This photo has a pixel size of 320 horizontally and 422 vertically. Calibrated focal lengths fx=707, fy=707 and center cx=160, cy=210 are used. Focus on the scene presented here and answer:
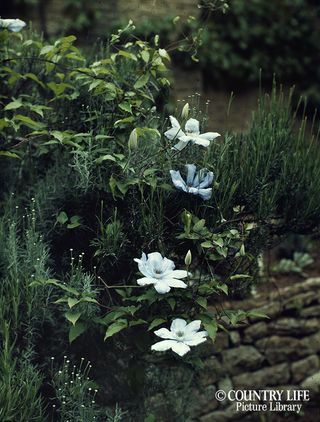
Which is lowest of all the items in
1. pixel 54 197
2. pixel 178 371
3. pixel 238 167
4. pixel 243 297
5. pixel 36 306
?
pixel 243 297

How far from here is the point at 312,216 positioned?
3.01 meters

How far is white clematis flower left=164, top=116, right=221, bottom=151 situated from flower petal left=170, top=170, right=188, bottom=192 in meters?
0.11

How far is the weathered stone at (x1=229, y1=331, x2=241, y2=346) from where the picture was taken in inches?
166

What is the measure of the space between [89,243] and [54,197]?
0.24 meters

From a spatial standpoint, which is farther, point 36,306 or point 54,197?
point 54,197

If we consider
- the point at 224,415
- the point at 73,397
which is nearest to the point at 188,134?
the point at 73,397

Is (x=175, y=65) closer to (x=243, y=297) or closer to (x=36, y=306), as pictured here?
(x=243, y=297)

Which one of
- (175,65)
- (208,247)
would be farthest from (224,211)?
(175,65)

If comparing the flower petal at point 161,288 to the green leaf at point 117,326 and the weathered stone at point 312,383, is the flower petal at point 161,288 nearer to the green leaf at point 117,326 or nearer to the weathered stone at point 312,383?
the green leaf at point 117,326

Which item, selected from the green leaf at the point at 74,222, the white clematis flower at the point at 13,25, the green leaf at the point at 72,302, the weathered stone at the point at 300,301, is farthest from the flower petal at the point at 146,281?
the weathered stone at the point at 300,301

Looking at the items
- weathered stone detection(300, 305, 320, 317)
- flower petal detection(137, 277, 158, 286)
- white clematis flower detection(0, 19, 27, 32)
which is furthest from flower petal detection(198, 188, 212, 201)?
weathered stone detection(300, 305, 320, 317)

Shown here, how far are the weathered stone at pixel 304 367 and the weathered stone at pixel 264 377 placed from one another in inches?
2.2

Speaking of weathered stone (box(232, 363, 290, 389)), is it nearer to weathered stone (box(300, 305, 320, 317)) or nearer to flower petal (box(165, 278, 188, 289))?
weathered stone (box(300, 305, 320, 317))

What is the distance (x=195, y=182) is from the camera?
8.61 ft
